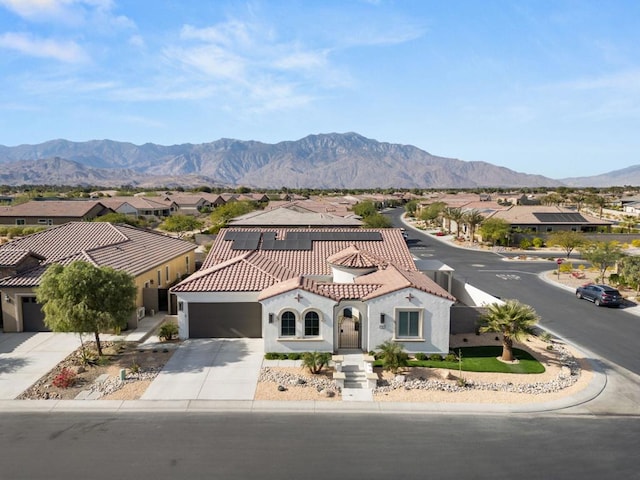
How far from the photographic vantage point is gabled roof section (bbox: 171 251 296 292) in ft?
79.5

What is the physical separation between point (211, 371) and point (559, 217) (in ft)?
222

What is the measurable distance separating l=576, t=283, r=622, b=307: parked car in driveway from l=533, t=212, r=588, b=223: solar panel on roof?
39.7 meters

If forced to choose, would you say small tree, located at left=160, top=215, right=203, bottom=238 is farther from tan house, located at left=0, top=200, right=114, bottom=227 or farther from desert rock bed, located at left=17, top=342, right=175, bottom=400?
desert rock bed, located at left=17, top=342, right=175, bottom=400

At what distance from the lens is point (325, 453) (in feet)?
46.2

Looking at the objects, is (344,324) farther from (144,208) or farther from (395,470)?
(144,208)

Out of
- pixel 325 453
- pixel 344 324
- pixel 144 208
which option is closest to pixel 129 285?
pixel 344 324

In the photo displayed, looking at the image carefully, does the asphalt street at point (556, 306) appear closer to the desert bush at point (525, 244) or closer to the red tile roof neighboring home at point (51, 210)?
the desert bush at point (525, 244)

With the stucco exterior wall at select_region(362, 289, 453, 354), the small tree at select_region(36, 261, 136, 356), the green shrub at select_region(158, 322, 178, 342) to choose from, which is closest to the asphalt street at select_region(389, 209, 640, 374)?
the stucco exterior wall at select_region(362, 289, 453, 354)

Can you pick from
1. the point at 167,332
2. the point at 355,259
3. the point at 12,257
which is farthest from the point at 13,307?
the point at 355,259

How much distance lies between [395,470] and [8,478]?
10745 millimetres

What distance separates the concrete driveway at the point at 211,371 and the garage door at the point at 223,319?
383 mm

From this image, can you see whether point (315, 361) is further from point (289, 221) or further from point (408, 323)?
point (289, 221)

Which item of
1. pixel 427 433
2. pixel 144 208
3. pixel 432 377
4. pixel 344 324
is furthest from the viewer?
pixel 144 208

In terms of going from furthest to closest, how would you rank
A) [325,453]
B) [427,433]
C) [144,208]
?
1. [144,208]
2. [427,433]
3. [325,453]
